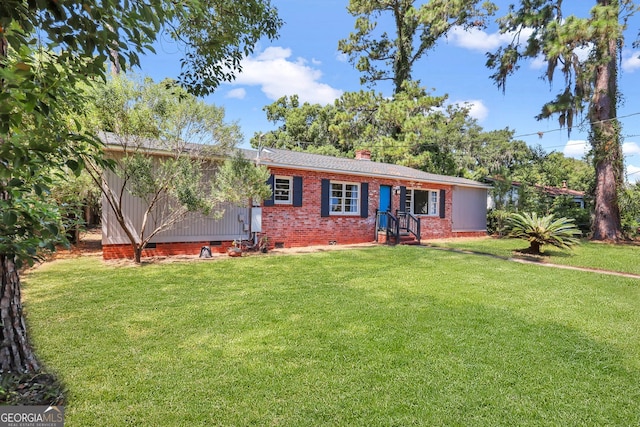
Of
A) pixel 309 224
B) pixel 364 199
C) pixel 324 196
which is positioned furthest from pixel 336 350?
pixel 364 199

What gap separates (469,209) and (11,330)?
710 inches

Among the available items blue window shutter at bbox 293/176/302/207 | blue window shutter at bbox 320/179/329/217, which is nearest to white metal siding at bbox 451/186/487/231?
blue window shutter at bbox 320/179/329/217

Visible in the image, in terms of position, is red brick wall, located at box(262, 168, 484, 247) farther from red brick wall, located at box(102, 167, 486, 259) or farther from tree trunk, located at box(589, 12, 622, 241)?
tree trunk, located at box(589, 12, 622, 241)

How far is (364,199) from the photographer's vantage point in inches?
A: 516

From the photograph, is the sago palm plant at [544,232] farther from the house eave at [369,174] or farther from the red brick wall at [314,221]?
the red brick wall at [314,221]

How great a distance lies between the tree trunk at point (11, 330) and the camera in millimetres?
2443

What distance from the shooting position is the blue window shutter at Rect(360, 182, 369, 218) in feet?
42.9

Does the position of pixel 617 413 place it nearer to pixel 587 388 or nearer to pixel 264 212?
pixel 587 388

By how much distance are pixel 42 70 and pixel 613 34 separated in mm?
18069

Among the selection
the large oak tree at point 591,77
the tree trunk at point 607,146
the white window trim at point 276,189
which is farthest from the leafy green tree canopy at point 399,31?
the white window trim at point 276,189

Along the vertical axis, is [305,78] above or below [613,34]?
above

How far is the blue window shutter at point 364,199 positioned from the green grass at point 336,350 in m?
6.71

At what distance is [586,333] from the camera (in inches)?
160

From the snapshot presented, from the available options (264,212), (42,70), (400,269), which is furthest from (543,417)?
(264,212)
